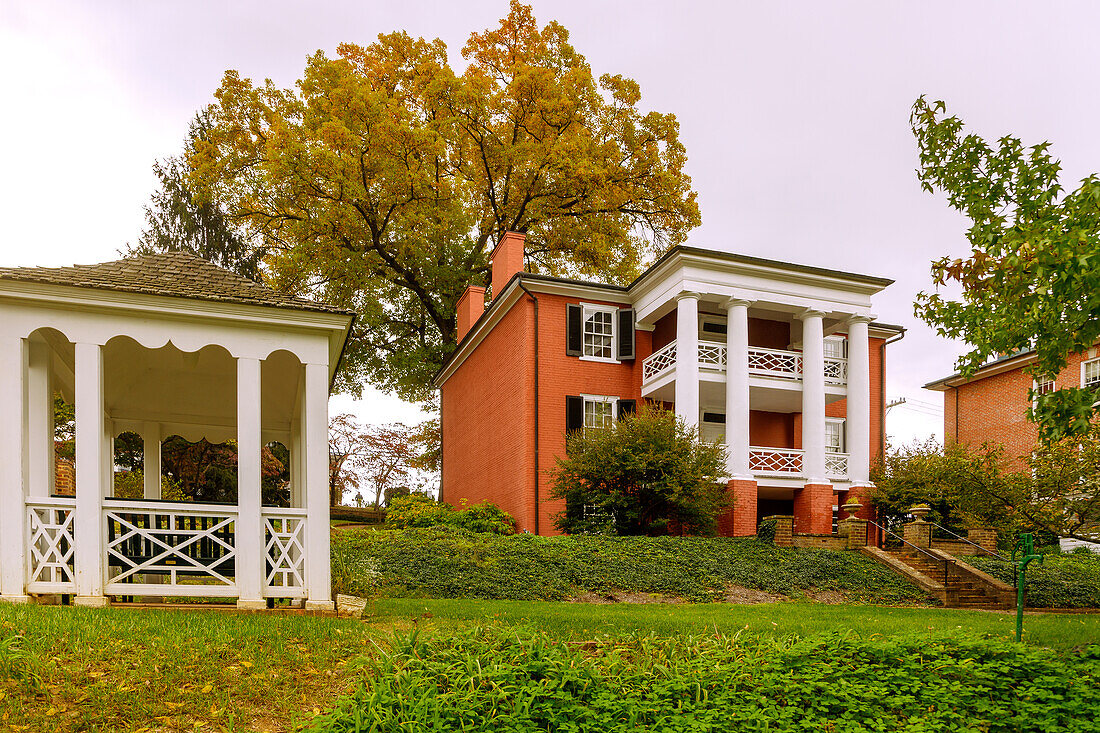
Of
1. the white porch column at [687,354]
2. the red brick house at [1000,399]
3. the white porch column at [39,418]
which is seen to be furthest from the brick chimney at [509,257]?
the red brick house at [1000,399]

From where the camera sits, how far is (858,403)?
21.2 meters

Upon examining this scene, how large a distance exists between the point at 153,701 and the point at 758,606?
28.4ft

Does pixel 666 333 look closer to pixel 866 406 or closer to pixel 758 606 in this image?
pixel 866 406

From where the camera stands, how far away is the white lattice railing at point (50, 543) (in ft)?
25.9

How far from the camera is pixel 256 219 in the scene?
28.2 meters

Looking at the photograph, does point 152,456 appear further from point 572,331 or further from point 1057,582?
point 1057,582

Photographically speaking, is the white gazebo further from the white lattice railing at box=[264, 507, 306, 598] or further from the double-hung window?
the double-hung window

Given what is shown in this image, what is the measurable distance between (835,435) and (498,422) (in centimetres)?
994

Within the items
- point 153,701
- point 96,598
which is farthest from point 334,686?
point 96,598

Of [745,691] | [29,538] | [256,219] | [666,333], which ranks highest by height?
[256,219]

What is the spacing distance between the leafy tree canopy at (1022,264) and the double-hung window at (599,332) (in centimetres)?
1301

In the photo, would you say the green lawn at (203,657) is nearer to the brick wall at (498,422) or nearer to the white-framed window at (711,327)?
the brick wall at (498,422)

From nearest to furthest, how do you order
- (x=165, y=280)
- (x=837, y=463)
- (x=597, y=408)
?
(x=165, y=280)
(x=837, y=463)
(x=597, y=408)

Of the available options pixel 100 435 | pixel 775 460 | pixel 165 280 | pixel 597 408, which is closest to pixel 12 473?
pixel 100 435
